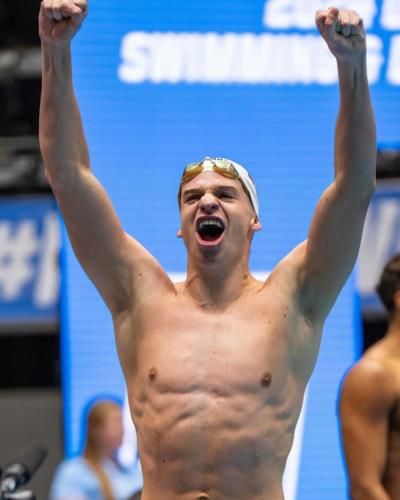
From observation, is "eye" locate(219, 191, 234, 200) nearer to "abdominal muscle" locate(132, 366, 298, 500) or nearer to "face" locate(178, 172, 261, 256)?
"face" locate(178, 172, 261, 256)

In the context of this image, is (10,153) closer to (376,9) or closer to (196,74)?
(196,74)

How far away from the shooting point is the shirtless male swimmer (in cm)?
334

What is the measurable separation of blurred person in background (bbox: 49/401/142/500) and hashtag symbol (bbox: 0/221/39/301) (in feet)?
7.02

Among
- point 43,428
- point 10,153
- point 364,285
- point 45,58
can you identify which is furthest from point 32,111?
point 45,58

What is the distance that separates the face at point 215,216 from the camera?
343 cm

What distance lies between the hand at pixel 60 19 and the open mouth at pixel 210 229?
554mm

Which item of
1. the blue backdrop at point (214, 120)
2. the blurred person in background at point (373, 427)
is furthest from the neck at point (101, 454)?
the blurred person in background at point (373, 427)

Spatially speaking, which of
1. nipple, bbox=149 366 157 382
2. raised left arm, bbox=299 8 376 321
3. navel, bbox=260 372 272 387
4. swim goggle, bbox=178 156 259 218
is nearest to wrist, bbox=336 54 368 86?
raised left arm, bbox=299 8 376 321

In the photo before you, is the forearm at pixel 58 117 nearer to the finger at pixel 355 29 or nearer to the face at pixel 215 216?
the face at pixel 215 216

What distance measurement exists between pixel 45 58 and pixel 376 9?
3027mm

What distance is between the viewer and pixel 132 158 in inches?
244

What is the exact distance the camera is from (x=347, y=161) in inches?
132

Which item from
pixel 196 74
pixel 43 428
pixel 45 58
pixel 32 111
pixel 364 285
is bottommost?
pixel 43 428

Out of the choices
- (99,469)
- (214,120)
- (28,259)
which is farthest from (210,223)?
(28,259)
